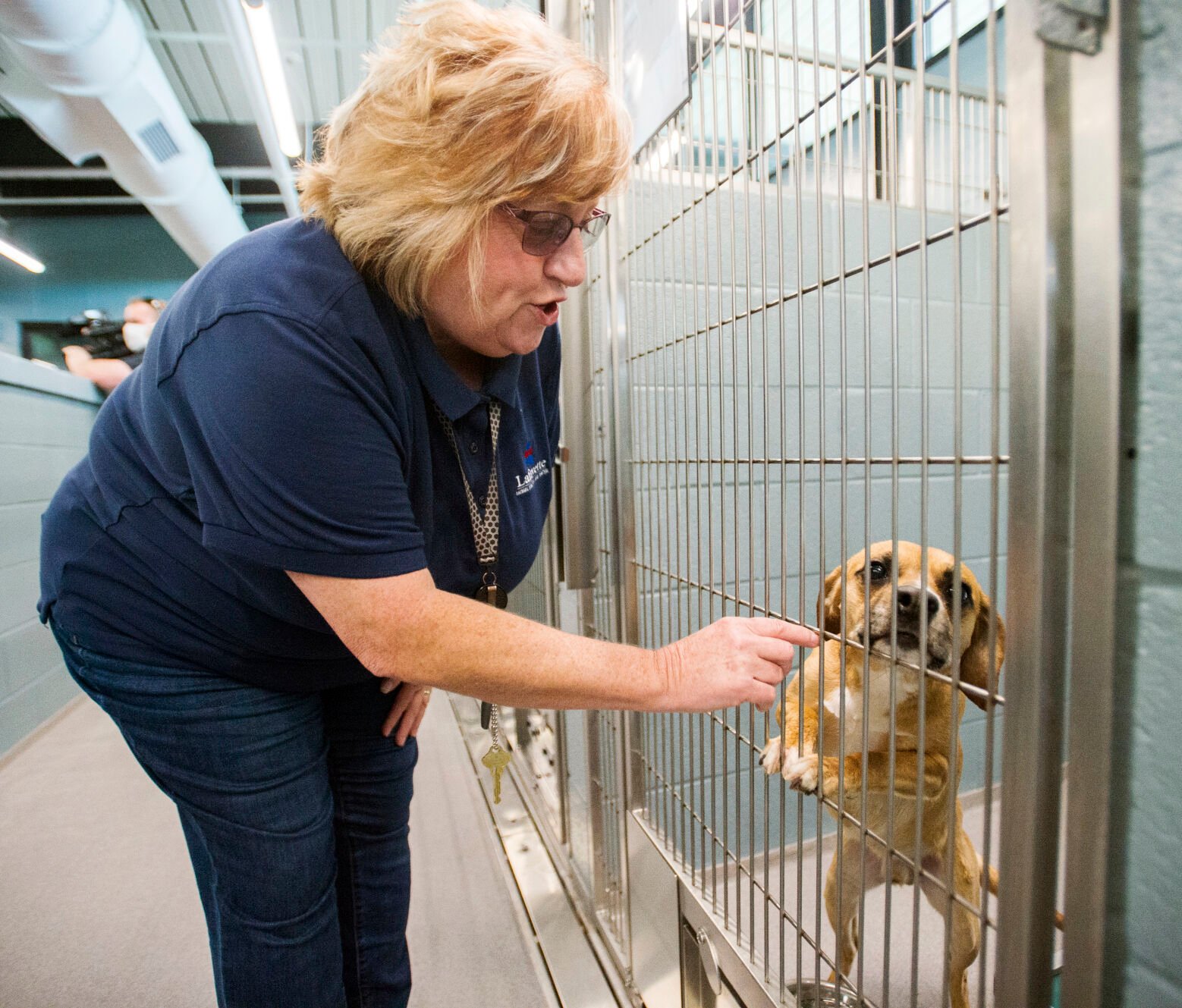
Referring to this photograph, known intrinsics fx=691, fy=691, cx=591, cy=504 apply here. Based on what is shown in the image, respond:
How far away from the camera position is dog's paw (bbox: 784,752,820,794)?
839mm

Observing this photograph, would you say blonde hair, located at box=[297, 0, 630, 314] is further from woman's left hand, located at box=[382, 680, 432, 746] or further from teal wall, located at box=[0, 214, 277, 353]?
teal wall, located at box=[0, 214, 277, 353]

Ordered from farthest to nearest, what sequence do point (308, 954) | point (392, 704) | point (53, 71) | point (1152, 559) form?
1. point (53, 71)
2. point (392, 704)
3. point (308, 954)
4. point (1152, 559)

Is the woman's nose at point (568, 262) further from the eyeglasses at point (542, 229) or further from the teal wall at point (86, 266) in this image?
the teal wall at point (86, 266)

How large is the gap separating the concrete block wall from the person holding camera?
147 centimetres

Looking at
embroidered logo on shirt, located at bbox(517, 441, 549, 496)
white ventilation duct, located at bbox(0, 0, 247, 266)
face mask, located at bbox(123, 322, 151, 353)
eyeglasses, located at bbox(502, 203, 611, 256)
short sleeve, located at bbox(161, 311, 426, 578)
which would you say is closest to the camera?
short sleeve, located at bbox(161, 311, 426, 578)

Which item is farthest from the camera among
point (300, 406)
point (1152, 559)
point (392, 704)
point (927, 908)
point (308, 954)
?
point (927, 908)

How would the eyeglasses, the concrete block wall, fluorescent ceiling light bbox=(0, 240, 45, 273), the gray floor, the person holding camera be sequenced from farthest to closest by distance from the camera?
fluorescent ceiling light bbox=(0, 240, 45, 273) < the person holding camera < the concrete block wall < the gray floor < the eyeglasses

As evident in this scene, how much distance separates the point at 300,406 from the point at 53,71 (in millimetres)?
3661

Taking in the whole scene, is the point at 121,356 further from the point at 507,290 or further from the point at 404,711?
the point at 507,290

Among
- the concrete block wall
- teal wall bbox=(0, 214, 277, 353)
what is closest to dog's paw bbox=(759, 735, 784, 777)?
the concrete block wall

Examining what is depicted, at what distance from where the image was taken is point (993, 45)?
503 mm

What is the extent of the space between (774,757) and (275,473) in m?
0.70

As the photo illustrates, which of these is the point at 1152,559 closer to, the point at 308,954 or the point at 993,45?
the point at 993,45

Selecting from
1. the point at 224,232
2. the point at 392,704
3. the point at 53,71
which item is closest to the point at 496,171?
the point at 392,704
